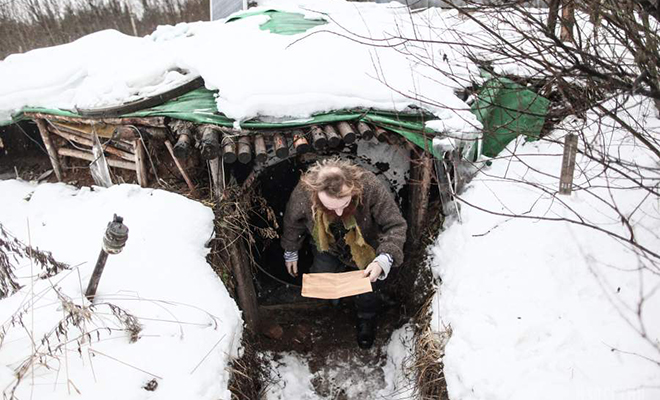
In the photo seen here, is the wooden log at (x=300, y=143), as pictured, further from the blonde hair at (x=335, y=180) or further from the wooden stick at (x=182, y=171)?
the wooden stick at (x=182, y=171)

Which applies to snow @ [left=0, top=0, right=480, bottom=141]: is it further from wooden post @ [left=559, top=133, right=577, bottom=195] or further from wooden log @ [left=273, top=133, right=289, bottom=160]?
wooden post @ [left=559, top=133, right=577, bottom=195]

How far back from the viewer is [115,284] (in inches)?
112

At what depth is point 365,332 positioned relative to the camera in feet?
13.0

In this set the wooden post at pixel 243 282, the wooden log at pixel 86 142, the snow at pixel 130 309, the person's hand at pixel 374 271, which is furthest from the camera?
the wooden log at pixel 86 142

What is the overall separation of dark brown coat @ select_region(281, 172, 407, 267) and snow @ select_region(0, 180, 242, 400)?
70 centimetres

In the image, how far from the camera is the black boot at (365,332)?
3.95 metres

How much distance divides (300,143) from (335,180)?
0.51 meters

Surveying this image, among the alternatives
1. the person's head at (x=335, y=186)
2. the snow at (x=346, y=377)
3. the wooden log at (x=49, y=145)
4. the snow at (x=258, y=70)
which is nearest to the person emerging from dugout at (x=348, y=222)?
the person's head at (x=335, y=186)

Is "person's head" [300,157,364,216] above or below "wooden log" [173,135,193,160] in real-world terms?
below

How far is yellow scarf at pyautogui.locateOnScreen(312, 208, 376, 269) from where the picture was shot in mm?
3260

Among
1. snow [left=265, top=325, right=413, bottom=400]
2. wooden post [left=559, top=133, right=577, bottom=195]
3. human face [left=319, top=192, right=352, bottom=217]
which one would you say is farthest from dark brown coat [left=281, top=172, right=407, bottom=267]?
wooden post [left=559, top=133, right=577, bottom=195]

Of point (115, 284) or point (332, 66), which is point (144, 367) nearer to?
point (115, 284)

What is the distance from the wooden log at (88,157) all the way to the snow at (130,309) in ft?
0.95

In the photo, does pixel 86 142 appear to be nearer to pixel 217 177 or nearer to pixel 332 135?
pixel 217 177
